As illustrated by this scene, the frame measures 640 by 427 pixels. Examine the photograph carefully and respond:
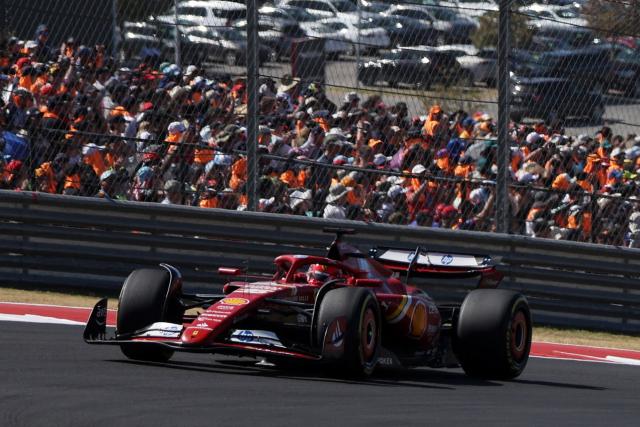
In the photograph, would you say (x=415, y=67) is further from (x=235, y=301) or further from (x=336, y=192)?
(x=235, y=301)

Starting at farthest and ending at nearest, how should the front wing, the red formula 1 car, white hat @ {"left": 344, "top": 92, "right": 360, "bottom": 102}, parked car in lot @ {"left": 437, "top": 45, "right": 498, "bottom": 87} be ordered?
1. parked car in lot @ {"left": 437, "top": 45, "right": 498, "bottom": 87}
2. white hat @ {"left": 344, "top": 92, "right": 360, "bottom": 102}
3. the red formula 1 car
4. the front wing

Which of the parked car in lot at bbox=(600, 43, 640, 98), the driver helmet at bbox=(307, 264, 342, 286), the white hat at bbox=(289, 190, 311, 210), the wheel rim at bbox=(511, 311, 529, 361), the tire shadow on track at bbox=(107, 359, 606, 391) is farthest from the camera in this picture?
the parked car in lot at bbox=(600, 43, 640, 98)

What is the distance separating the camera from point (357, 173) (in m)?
13.3

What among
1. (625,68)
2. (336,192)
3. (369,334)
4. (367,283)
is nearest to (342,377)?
(369,334)

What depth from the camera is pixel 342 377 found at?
8891 millimetres

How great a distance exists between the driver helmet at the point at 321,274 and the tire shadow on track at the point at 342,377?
0.60 meters

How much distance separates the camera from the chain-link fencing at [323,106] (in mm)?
12805

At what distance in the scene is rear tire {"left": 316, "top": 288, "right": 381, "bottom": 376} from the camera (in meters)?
8.47

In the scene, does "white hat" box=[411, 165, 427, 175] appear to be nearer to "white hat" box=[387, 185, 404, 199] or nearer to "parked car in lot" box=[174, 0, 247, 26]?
"white hat" box=[387, 185, 404, 199]

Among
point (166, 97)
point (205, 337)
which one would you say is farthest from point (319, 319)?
point (166, 97)

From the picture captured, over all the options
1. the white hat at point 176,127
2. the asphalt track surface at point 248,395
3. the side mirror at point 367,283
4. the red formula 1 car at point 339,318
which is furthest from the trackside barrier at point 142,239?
the side mirror at point 367,283

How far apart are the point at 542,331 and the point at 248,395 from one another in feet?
22.0

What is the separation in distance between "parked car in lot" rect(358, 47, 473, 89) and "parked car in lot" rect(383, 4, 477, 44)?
7.1 inches

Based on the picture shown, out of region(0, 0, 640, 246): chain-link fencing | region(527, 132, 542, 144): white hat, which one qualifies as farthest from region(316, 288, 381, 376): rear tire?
region(527, 132, 542, 144): white hat
